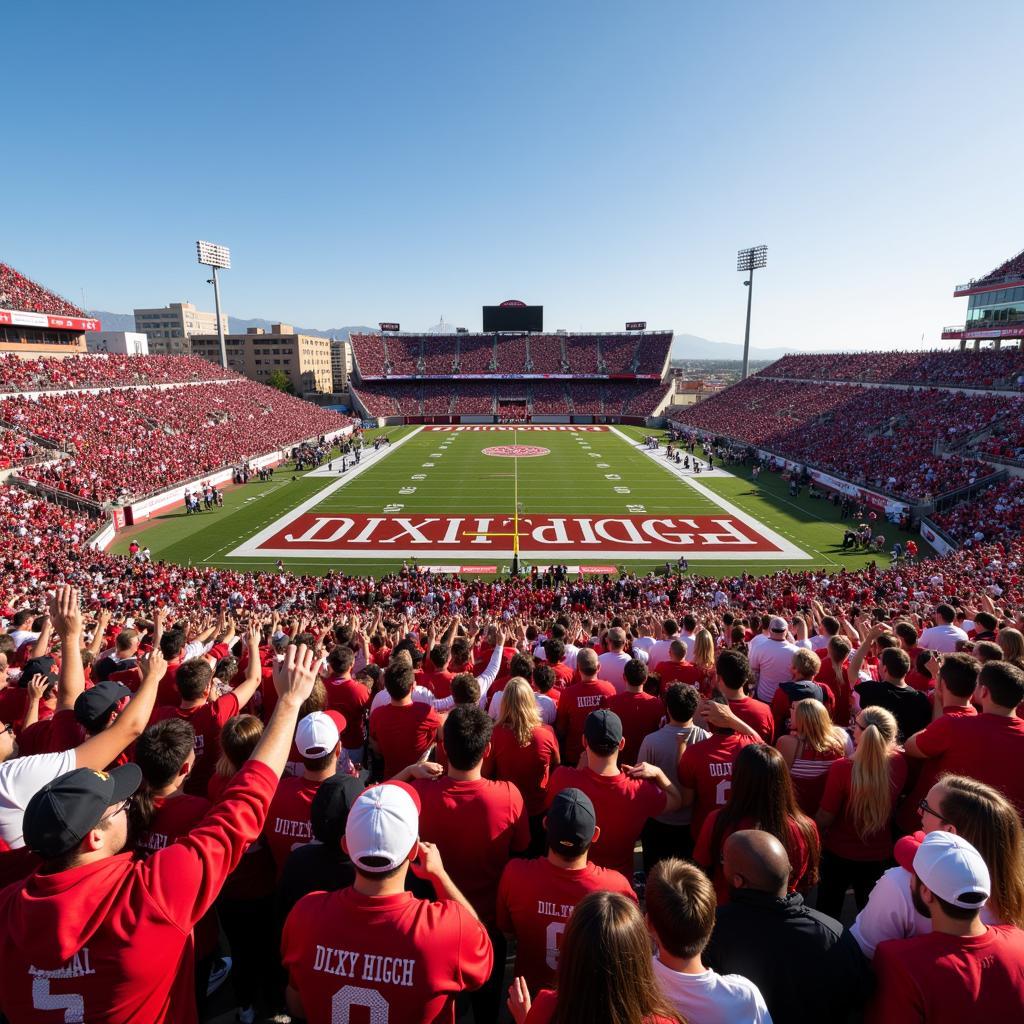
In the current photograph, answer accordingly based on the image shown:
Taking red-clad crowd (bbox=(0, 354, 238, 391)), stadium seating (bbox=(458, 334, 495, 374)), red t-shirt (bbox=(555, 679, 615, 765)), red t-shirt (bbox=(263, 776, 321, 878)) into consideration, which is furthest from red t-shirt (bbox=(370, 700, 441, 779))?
stadium seating (bbox=(458, 334, 495, 374))

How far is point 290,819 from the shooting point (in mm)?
3602

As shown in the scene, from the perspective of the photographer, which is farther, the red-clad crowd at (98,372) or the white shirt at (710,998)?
the red-clad crowd at (98,372)

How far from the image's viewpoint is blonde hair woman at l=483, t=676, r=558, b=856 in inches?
177

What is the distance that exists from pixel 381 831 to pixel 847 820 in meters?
3.09

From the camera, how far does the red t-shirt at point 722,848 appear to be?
10.6 ft

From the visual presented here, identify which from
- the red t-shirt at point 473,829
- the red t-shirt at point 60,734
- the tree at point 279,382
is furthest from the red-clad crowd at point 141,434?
the tree at point 279,382

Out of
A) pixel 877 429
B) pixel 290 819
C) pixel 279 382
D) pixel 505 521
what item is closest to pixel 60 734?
pixel 290 819

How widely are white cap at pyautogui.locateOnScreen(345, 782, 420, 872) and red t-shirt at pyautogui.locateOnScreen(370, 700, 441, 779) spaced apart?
266cm

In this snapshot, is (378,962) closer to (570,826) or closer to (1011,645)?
(570,826)

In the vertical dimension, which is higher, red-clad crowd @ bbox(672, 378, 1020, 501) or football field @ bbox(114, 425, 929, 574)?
red-clad crowd @ bbox(672, 378, 1020, 501)

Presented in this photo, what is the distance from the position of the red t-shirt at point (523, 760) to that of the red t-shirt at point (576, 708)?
108 cm

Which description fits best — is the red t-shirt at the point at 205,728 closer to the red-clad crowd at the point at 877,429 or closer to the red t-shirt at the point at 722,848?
the red t-shirt at the point at 722,848

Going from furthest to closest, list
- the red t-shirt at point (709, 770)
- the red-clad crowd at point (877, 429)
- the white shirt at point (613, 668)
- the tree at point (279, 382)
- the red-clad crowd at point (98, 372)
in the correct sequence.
A: the tree at point (279, 382) → the red-clad crowd at point (98, 372) → the red-clad crowd at point (877, 429) → the white shirt at point (613, 668) → the red t-shirt at point (709, 770)

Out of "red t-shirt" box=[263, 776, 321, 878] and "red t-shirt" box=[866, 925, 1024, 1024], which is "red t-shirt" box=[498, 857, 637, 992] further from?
"red t-shirt" box=[263, 776, 321, 878]
